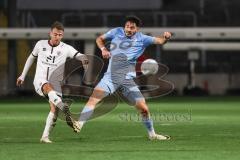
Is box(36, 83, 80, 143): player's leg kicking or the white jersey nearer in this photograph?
box(36, 83, 80, 143): player's leg kicking

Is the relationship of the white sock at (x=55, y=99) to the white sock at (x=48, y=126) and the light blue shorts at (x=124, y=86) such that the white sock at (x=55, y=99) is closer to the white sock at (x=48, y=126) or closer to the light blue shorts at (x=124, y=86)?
the white sock at (x=48, y=126)

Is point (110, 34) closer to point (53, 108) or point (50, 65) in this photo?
point (50, 65)

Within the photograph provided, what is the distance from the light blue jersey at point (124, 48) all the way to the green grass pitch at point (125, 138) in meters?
1.23

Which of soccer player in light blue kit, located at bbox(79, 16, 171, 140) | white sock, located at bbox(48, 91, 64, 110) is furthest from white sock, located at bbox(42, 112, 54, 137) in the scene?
soccer player in light blue kit, located at bbox(79, 16, 171, 140)

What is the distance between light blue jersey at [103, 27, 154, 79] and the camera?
44.2 ft

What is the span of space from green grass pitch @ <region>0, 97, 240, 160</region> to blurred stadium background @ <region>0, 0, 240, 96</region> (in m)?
13.1

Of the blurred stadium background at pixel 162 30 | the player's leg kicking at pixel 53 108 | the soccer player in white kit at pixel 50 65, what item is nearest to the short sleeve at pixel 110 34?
the soccer player in white kit at pixel 50 65

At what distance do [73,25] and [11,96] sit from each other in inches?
310

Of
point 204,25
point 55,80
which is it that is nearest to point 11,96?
point 204,25

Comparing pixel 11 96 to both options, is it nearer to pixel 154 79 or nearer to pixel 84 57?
pixel 154 79

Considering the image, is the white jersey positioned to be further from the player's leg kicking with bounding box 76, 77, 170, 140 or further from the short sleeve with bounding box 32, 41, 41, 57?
the player's leg kicking with bounding box 76, 77, 170, 140

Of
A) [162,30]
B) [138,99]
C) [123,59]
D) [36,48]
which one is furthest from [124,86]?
[162,30]

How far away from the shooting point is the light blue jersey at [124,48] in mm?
13469

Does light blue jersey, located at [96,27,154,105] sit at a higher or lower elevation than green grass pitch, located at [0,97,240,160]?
→ higher
